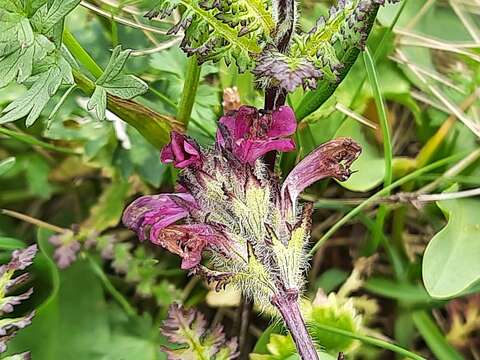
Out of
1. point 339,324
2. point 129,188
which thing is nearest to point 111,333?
point 129,188

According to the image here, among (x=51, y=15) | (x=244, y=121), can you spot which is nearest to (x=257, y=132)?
(x=244, y=121)

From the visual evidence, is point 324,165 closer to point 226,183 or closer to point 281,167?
point 226,183

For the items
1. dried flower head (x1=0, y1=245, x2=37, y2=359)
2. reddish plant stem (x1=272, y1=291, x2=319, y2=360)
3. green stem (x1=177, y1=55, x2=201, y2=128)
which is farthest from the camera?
green stem (x1=177, y1=55, x2=201, y2=128)

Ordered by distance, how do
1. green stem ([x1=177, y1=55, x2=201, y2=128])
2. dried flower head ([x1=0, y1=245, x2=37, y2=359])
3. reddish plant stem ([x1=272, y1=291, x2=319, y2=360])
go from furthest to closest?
green stem ([x1=177, y1=55, x2=201, y2=128]) → dried flower head ([x1=0, y1=245, x2=37, y2=359]) → reddish plant stem ([x1=272, y1=291, x2=319, y2=360])

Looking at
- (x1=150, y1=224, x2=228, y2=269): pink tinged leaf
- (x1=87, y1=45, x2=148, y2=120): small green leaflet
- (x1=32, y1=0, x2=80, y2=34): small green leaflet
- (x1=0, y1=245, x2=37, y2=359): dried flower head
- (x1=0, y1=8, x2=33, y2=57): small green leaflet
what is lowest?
(x1=0, y1=245, x2=37, y2=359): dried flower head

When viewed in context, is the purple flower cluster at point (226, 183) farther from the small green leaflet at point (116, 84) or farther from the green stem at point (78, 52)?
the green stem at point (78, 52)

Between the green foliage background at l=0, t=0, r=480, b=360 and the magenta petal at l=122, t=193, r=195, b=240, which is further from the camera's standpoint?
the green foliage background at l=0, t=0, r=480, b=360

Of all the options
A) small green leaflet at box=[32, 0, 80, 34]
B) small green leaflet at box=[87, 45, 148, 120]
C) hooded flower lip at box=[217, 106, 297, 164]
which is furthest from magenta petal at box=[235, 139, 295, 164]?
small green leaflet at box=[32, 0, 80, 34]

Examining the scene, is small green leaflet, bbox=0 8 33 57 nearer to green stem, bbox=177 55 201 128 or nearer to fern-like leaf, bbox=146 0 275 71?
fern-like leaf, bbox=146 0 275 71
